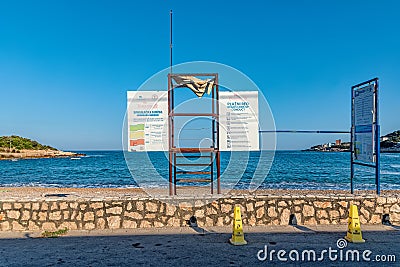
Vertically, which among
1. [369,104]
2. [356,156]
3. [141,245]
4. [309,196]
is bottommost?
[141,245]

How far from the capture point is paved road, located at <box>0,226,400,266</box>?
482 centimetres

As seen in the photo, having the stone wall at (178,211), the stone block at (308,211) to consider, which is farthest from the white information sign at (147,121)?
the stone block at (308,211)

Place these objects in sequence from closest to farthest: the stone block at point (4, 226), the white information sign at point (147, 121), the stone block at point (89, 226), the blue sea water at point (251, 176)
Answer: the stone block at point (4, 226), the stone block at point (89, 226), the white information sign at point (147, 121), the blue sea water at point (251, 176)

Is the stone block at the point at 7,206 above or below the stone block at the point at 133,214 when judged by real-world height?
above

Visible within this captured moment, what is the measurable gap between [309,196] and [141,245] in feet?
11.3

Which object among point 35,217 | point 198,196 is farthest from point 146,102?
point 35,217

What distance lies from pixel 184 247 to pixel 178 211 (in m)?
1.35

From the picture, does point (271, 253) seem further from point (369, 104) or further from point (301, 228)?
point (369, 104)

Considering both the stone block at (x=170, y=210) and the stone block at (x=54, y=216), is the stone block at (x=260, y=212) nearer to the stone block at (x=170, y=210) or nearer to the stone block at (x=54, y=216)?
the stone block at (x=170, y=210)

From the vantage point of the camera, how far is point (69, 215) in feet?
21.7

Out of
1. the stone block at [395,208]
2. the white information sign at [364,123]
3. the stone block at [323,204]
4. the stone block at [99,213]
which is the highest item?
the white information sign at [364,123]

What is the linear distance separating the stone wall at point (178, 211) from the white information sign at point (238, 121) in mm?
1357

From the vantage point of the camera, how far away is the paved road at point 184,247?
4.82 meters

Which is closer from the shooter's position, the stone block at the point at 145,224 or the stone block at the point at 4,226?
the stone block at the point at 4,226
